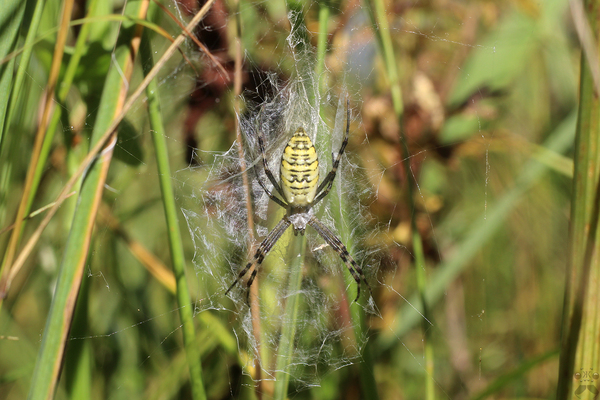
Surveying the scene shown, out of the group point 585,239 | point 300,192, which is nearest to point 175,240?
point 300,192

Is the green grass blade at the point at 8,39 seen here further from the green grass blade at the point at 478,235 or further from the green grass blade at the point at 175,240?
the green grass blade at the point at 478,235

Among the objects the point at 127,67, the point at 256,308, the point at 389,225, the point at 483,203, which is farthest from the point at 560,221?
the point at 127,67

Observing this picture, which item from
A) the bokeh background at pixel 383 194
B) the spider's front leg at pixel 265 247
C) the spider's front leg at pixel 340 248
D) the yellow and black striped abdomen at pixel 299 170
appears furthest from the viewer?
the spider's front leg at pixel 265 247

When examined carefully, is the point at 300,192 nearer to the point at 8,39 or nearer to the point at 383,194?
the point at 383,194

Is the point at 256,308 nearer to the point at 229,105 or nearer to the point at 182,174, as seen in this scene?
the point at 182,174

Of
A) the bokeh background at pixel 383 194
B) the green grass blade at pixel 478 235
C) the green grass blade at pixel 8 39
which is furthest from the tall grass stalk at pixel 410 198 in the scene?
the green grass blade at pixel 8 39

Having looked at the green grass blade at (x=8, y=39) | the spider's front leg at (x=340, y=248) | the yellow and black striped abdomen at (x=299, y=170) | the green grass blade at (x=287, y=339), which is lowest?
the green grass blade at (x=287, y=339)

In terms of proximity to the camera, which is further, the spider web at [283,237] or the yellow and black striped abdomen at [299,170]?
the yellow and black striped abdomen at [299,170]

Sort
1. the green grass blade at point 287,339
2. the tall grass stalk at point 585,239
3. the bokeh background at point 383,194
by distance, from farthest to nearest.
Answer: the bokeh background at point 383,194
the green grass blade at point 287,339
the tall grass stalk at point 585,239
